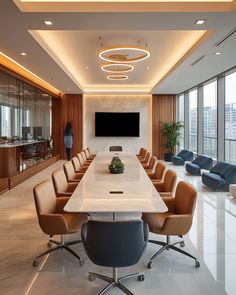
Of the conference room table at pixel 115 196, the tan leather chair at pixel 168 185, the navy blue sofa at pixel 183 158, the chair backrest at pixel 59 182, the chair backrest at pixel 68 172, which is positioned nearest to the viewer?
the conference room table at pixel 115 196

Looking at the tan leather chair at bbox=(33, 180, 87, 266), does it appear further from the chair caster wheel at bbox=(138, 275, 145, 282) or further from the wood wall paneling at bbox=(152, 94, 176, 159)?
the wood wall paneling at bbox=(152, 94, 176, 159)

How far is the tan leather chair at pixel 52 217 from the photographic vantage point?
3057mm

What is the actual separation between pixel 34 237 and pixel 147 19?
11.9 ft

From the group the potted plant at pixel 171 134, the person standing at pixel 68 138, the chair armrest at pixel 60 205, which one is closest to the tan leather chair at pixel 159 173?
the chair armrest at pixel 60 205

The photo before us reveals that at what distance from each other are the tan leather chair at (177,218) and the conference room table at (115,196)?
0.89ft

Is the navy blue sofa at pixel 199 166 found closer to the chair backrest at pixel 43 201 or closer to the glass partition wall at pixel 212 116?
the glass partition wall at pixel 212 116

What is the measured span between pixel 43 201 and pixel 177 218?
1497mm

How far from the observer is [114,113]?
14008mm

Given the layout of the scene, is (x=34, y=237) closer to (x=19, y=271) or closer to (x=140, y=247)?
(x=19, y=271)

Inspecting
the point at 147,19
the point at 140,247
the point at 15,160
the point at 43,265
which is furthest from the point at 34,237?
the point at 15,160

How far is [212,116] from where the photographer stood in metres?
10.6

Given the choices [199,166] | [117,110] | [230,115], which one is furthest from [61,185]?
[117,110]

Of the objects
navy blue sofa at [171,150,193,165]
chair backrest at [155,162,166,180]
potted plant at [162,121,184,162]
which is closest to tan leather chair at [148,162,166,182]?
chair backrest at [155,162,166,180]

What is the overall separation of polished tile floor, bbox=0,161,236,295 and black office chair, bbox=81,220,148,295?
1.72 feet
